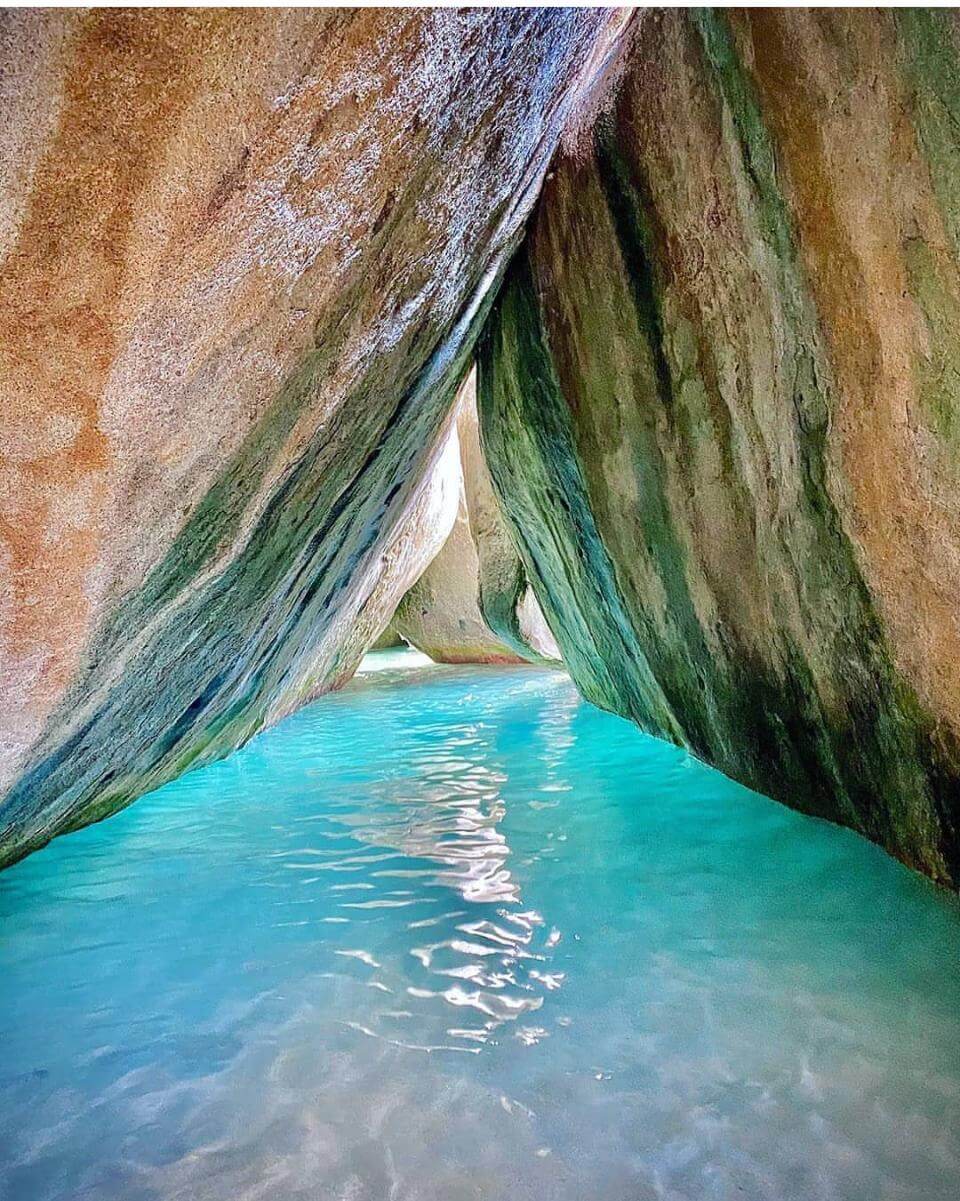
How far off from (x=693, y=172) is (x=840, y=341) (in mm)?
1178

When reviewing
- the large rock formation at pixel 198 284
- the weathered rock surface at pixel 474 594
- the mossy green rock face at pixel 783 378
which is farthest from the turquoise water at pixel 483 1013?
the weathered rock surface at pixel 474 594

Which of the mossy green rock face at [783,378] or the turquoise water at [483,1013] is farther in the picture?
the mossy green rock face at [783,378]

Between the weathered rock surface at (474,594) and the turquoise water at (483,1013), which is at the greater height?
the weathered rock surface at (474,594)

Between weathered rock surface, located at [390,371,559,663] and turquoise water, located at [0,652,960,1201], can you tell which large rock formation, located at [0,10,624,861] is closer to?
turquoise water, located at [0,652,960,1201]

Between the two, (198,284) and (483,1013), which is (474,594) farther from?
(198,284)

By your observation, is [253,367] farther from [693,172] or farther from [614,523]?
[614,523]

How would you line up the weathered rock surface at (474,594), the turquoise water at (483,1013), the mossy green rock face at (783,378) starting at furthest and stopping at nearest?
the weathered rock surface at (474,594)
the mossy green rock face at (783,378)
the turquoise water at (483,1013)

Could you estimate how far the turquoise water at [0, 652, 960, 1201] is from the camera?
2.00 metres

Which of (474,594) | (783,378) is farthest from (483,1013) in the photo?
(474,594)

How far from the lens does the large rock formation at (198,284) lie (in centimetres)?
181

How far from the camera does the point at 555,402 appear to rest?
5.66 meters

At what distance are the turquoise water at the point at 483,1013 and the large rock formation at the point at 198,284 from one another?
907mm

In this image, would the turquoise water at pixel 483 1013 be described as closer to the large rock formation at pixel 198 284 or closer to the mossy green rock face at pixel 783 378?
the mossy green rock face at pixel 783 378

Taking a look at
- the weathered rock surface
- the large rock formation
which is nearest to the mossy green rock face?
the large rock formation
